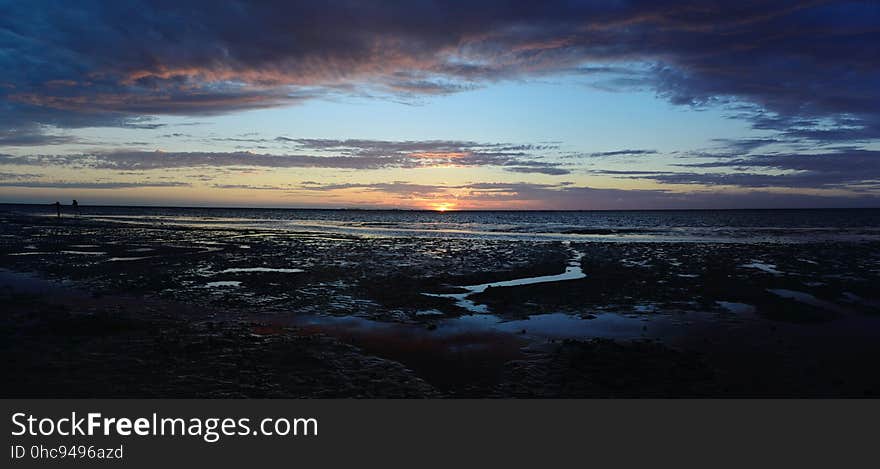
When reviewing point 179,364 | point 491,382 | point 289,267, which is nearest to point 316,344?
point 179,364

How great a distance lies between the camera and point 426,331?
47.4 feet

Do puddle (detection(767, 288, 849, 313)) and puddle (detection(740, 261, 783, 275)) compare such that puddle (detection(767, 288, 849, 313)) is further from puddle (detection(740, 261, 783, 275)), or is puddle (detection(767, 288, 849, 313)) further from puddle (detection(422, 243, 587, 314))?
puddle (detection(422, 243, 587, 314))

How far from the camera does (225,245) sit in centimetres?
4256

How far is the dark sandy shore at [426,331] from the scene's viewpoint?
393 inches

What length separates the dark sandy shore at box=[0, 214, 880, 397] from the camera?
9.98 meters

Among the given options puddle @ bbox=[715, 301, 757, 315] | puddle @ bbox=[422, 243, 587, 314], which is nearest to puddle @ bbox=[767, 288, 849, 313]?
puddle @ bbox=[715, 301, 757, 315]

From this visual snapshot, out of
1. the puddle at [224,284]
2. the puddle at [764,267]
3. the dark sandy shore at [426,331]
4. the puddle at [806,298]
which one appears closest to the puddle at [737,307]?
the dark sandy shore at [426,331]

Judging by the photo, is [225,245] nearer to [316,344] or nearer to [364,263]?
[364,263]

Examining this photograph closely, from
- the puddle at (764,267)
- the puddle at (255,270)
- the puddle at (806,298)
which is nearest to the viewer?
the puddle at (806,298)

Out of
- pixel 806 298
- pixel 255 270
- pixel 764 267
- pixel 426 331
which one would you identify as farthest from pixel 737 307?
pixel 255 270

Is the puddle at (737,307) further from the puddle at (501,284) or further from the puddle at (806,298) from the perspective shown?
the puddle at (501,284)

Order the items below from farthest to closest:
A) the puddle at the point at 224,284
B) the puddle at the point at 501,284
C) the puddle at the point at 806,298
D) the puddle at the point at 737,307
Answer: the puddle at the point at 224,284 → the puddle at the point at 501,284 → the puddle at the point at 806,298 → the puddle at the point at 737,307

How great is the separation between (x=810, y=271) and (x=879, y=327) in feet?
47.6

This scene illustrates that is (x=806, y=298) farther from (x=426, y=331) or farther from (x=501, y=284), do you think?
(x=426, y=331)
